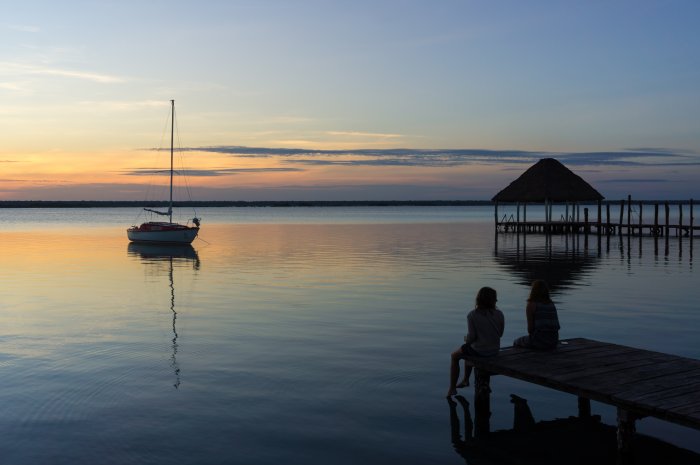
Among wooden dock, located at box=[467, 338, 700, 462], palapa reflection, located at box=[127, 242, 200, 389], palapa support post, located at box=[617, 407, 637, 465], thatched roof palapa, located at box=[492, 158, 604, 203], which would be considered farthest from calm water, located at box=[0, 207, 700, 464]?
thatched roof palapa, located at box=[492, 158, 604, 203]

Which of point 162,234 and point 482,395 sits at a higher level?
point 162,234

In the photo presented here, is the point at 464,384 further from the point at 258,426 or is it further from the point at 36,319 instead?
the point at 36,319

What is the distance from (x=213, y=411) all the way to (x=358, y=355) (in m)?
4.05

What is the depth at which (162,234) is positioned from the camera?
51375 millimetres

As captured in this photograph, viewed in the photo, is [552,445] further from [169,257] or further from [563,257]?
[169,257]

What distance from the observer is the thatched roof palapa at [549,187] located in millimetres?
63219

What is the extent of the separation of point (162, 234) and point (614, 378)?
150 feet

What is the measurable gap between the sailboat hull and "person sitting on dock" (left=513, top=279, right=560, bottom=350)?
140 feet

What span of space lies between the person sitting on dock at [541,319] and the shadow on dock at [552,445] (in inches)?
39.6

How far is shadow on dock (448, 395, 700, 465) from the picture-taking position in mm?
8115

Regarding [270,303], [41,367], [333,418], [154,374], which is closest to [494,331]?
[333,418]

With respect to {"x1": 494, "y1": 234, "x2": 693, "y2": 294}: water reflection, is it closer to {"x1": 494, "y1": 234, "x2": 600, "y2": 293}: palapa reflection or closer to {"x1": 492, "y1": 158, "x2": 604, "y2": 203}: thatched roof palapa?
{"x1": 494, "y1": 234, "x2": 600, "y2": 293}: palapa reflection

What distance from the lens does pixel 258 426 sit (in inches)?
359

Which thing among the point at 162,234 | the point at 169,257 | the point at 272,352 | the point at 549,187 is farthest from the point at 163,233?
the point at 272,352
